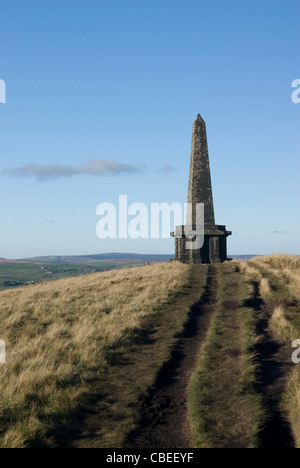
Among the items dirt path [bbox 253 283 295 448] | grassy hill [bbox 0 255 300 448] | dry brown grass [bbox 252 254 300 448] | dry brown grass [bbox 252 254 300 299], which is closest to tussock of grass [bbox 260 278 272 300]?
Result: grassy hill [bbox 0 255 300 448]

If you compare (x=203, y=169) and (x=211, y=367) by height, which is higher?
(x=203, y=169)

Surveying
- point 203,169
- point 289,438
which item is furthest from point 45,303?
point 203,169

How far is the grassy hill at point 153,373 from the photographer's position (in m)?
6.80

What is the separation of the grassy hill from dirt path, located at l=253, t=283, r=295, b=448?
0.07 ft

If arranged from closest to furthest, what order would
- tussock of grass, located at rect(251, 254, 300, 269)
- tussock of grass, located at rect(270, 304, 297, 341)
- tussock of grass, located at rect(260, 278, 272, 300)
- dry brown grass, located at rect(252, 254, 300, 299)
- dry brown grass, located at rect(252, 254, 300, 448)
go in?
dry brown grass, located at rect(252, 254, 300, 448), tussock of grass, located at rect(270, 304, 297, 341), tussock of grass, located at rect(260, 278, 272, 300), dry brown grass, located at rect(252, 254, 300, 299), tussock of grass, located at rect(251, 254, 300, 269)

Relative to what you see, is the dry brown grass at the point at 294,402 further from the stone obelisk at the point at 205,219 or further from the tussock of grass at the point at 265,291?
the stone obelisk at the point at 205,219

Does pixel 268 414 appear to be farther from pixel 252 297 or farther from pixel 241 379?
pixel 252 297

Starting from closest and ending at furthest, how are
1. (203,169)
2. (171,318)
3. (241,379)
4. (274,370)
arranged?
(241,379)
(274,370)
(171,318)
(203,169)

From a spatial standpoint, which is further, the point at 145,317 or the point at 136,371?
the point at 145,317

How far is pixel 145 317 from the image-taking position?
14945mm

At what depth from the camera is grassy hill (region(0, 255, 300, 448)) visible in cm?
680

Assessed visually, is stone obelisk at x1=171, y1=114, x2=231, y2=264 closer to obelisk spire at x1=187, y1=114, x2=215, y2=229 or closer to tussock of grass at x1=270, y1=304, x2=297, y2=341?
obelisk spire at x1=187, y1=114, x2=215, y2=229
